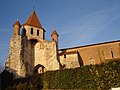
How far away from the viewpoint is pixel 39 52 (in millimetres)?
37125

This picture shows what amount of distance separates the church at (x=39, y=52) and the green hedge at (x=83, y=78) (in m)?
6.73

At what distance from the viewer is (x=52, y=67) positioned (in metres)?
34.4

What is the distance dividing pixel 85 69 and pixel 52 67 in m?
12.4

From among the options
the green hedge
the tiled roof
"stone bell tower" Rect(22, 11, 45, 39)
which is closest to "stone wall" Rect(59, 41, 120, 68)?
"stone bell tower" Rect(22, 11, 45, 39)

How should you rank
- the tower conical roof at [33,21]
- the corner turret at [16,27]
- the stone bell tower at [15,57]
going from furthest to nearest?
the tower conical roof at [33,21]
the corner turret at [16,27]
the stone bell tower at [15,57]

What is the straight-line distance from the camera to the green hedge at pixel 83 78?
20.3 m

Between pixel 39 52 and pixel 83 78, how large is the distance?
16568mm

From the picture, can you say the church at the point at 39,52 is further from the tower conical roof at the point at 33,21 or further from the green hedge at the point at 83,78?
the green hedge at the point at 83,78

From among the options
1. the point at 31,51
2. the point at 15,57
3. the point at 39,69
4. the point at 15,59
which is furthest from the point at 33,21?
the point at 15,59

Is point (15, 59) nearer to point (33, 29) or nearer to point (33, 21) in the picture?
point (33, 29)

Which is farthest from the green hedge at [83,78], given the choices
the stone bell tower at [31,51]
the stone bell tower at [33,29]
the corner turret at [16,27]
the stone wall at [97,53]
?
the stone wall at [97,53]

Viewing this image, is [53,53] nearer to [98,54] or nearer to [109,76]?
[98,54]

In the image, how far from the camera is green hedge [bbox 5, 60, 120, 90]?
20.3 meters

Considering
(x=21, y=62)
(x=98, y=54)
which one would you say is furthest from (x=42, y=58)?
(x=98, y=54)
